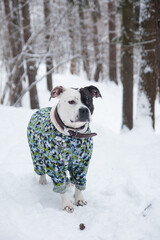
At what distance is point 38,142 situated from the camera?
3.29m

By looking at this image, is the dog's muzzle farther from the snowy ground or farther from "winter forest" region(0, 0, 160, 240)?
the snowy ground

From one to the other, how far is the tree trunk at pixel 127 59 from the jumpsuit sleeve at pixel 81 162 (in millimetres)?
3959

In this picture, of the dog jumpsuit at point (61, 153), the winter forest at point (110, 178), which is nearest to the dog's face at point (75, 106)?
the dog jumpsuit at point (61, 153)

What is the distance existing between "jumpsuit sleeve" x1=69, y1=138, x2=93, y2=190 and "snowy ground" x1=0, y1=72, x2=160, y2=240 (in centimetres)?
35

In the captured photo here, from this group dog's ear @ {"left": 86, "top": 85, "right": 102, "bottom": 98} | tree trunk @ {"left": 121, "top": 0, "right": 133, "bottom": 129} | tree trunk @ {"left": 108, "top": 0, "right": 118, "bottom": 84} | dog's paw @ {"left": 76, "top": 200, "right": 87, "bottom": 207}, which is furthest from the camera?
tree trunk @ {"left": 108, "top": 0, "right": 118, "bottom": 84}

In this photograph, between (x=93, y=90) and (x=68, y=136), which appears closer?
(x=68, y=136)

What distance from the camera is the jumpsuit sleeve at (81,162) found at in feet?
9.61

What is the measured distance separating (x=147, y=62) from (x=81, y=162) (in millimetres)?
4167

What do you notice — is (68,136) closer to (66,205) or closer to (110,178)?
(66,205)

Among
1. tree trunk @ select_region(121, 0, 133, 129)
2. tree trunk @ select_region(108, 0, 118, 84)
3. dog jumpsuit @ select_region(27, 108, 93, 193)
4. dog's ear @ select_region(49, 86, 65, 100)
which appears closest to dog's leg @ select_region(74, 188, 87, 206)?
dog jumpsuit @ select_region(27, 108, 93, 193)

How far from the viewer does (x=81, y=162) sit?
9.92 feet

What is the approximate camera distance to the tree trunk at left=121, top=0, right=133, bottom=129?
6.52 meters

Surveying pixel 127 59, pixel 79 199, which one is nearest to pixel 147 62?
pixel 127 59

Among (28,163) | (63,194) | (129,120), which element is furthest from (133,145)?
(63,194)
